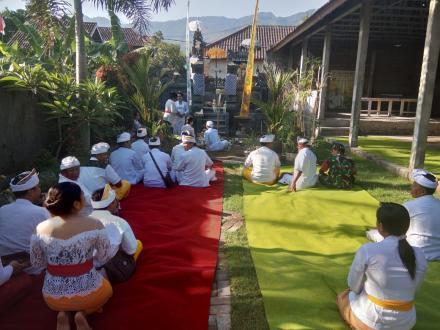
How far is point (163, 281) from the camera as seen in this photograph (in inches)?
140

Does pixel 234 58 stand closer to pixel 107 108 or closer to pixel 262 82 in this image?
pixel 262 82

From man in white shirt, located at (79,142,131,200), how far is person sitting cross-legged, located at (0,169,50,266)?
146 centimetres

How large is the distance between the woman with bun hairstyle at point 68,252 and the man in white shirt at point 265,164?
14.9 feet

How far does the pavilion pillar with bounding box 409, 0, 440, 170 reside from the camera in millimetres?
6840

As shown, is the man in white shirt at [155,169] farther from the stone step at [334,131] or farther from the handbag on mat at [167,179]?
the stone step at [334,131]

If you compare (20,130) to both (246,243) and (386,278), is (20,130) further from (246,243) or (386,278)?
(386,278)

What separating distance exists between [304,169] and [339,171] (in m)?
0.59

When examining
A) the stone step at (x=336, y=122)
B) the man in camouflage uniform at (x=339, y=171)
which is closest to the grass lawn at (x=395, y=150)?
the stone step at (x=336, y=122)

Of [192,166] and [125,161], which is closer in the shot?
[192,166]

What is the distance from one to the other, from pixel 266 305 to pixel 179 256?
1210 millimetres

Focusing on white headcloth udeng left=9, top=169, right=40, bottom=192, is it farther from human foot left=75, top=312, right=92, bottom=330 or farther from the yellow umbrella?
the yellow umbrella

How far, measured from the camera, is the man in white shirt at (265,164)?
23.1ft

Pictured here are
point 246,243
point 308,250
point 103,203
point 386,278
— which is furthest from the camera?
point 246,243

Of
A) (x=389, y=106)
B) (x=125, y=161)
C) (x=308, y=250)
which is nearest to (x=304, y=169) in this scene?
(x=308, y=250)
